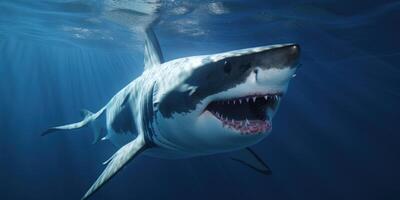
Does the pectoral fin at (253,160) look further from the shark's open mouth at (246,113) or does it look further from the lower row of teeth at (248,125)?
the lower row of teeth at (248,125)

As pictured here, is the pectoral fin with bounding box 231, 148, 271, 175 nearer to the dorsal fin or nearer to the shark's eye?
the dorsal fin

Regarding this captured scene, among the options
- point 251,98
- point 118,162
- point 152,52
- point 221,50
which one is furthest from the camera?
point 221,50

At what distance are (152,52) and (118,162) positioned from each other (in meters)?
3.10

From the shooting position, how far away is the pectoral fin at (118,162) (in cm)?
463

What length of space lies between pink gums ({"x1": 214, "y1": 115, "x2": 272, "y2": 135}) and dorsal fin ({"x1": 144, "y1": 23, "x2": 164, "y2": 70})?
3784 mm

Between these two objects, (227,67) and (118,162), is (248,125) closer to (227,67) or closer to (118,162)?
(227,67)

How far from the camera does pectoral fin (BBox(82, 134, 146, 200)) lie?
15.2ft

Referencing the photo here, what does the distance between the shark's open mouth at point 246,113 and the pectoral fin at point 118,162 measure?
6.19ft

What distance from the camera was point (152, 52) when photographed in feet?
24.1

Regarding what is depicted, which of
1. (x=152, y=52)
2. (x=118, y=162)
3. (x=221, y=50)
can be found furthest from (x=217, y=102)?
(x=221, y=50)

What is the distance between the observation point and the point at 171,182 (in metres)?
21.3

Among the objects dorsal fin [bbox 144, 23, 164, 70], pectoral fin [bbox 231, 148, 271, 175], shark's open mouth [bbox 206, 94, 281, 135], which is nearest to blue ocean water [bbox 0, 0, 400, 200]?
dorsal fin [bbox 144, 23, 164, 70]

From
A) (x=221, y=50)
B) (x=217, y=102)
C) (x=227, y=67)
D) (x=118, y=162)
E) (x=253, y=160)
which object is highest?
(x=227, y=67)

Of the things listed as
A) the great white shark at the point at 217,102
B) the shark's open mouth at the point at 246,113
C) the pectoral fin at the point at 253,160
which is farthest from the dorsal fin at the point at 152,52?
the shark's open mouth at the point at 246,113
